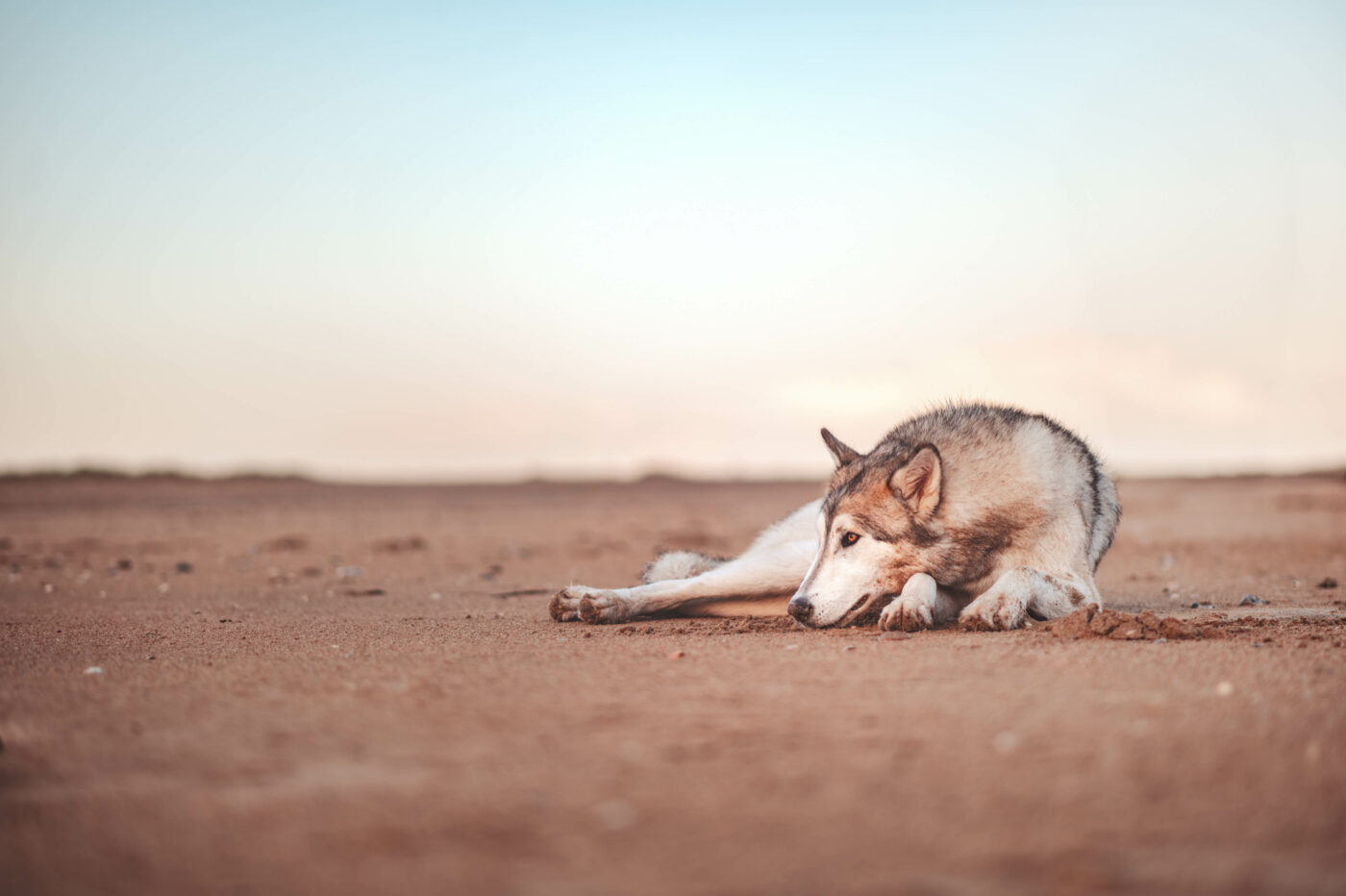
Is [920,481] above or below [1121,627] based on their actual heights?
above

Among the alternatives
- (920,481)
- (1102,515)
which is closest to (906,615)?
(920,481)

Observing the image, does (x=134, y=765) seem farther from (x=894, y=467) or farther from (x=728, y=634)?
(x=894, y=467)

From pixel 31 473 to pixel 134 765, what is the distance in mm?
29510

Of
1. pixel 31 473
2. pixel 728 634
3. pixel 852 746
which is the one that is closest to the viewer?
pixel 852 746

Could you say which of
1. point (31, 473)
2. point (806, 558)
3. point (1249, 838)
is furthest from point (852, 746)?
point (31, 473)

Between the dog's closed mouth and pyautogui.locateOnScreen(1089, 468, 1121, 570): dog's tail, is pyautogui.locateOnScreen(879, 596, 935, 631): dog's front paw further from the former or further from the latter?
pyautogui.locateOnScreen(1089, 468, 1121, 570): dog's tail

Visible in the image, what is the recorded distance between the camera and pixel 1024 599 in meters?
5.25

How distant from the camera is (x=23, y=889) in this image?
203 cm

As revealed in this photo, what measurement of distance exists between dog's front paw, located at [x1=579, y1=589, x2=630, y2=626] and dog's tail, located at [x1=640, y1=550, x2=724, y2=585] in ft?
1.94

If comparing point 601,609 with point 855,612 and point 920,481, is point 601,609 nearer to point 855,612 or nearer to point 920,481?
point 855,612

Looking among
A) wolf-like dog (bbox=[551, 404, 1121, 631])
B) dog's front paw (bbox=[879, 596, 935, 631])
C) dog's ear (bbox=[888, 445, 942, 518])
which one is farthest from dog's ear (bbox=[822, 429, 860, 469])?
dog's front paw (bbox=[879, 596, 935, 631])

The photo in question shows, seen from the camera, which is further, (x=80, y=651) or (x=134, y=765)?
(x=80, y=651)

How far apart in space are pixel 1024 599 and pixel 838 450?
5.22ft

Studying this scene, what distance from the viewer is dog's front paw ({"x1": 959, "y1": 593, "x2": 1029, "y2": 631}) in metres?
5.11
